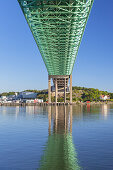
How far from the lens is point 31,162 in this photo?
44.5 ft

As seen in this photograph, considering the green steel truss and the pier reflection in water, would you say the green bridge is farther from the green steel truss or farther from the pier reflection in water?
the pier reflection in water

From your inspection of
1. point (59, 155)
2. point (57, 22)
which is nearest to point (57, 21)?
point (57, 22)

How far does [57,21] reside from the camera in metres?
45.5

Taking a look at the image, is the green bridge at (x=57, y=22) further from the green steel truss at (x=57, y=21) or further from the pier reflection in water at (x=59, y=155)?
the pier reflection in water at (x=59, y=155)

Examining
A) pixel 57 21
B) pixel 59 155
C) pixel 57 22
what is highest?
pixel 57 21

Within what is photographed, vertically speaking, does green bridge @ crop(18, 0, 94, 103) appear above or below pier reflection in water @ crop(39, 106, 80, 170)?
above

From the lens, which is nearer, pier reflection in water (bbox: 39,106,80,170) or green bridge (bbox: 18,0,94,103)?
pier reflection in water (bbox: 39,106,80,170)

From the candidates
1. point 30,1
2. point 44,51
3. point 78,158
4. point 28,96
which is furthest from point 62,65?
point 28,96

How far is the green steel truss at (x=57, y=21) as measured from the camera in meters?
37.2

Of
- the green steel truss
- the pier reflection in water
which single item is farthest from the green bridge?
the pier reflection in water

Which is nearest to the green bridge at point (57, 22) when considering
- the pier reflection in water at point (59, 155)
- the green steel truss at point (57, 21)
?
the green steel truss at point (57, 21)

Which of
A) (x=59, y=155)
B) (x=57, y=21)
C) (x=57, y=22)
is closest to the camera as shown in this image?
(x=59, y=155)

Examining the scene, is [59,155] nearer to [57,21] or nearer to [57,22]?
[57,22]

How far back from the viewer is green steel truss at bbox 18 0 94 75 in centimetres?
3716
